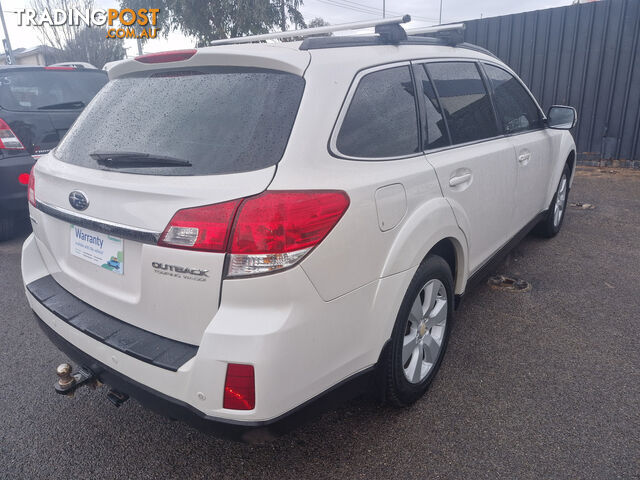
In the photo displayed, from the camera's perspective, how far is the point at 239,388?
154 centimetres

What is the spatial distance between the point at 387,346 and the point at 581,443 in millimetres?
984

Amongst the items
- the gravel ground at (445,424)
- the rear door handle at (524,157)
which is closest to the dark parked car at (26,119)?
the gravel ground at (445,424)

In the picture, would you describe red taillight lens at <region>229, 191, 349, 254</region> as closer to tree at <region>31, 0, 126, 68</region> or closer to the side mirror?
the side mirror

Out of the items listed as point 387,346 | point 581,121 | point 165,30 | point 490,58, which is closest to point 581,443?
point 387,346

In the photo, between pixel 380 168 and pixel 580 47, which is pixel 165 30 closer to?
pixel 580 47

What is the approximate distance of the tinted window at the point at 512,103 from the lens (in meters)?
3.25

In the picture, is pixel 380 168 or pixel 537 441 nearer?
pixel 380 168

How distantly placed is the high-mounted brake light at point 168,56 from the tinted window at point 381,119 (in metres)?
0.69

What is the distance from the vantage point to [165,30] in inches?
837

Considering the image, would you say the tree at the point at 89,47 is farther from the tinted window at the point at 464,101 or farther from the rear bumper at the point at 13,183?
the tinted window at the point at 464,101

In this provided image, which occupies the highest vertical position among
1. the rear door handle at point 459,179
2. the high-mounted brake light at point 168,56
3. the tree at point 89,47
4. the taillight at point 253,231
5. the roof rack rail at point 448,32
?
the tree at point 89,47

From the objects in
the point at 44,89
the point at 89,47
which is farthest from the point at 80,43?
the point at 44,89

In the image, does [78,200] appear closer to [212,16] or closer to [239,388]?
[239,388]

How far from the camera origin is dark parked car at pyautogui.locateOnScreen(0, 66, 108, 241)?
4598 millimetres
